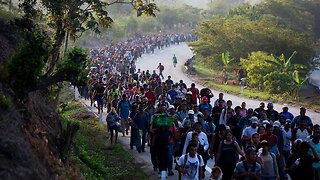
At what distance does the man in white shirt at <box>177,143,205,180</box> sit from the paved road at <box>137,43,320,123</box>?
48.0 ft

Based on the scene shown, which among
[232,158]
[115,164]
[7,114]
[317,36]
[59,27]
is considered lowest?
[115,164]

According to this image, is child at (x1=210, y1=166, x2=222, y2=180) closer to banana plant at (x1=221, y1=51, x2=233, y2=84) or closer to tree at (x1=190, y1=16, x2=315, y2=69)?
banana plant at (x1=221, y1=51, x2=233, y2=84)

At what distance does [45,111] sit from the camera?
13.1 meters

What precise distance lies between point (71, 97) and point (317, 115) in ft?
45.0

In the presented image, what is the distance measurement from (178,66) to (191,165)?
1513 inches

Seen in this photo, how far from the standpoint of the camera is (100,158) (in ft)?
45.3

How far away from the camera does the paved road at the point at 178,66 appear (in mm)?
26500

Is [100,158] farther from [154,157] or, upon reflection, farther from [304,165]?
[304,165]

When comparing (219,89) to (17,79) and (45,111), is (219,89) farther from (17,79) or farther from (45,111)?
(17,79)

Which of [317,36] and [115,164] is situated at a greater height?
[317,36]

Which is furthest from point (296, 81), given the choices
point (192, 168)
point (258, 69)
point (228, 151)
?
point (192, 168)

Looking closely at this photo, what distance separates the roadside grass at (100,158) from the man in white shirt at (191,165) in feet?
9.46

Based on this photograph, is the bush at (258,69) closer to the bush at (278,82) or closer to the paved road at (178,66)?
the bush at (278,82)

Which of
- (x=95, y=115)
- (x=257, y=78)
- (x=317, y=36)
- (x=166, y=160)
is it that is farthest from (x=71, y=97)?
(x=317, y=36)
